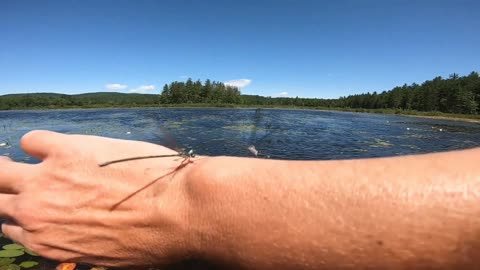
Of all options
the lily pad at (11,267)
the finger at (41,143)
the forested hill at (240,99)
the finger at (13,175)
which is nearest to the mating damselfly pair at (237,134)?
the finger at (41,143)

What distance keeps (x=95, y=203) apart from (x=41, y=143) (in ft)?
1.34

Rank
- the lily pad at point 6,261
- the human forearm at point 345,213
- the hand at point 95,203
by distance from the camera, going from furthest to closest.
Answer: the lily pad at point 6,261, the hand at point 95,203, the human forearm at point 345,213

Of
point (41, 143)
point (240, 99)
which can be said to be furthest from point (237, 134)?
point (240, 99)

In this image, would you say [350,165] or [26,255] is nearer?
[350,165]

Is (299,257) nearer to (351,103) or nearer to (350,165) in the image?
(350,165)

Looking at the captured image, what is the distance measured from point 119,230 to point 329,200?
82 centimetres

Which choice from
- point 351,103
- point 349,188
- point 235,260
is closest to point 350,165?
point 349,188

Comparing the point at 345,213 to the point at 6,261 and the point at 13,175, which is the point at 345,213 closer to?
the point at 13,175

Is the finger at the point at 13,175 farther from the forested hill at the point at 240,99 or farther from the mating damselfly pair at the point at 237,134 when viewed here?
the forested hill at the point at 240,99

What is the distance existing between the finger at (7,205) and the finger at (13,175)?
32 mm

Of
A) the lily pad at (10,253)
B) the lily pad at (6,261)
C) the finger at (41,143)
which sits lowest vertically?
the lily pad at (6,261)

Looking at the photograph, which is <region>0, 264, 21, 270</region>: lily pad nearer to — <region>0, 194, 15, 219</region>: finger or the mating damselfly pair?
the mating damselfly pair

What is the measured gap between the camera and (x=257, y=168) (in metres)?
1.18

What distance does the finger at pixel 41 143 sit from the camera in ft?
4.65
